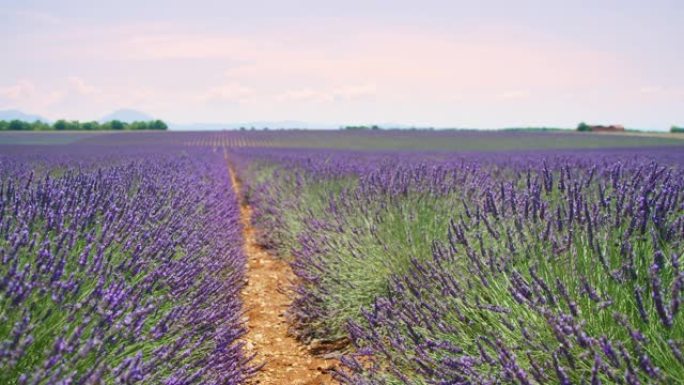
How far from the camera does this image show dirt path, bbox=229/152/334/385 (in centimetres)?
289

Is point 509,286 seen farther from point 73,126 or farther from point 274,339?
point 73,126

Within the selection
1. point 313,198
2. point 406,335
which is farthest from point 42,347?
point 313,198

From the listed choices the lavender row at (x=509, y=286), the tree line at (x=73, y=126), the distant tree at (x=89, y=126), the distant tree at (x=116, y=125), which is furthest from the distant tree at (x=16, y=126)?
the lavender row at (x=509, y=286)

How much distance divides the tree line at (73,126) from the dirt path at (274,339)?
168 ft

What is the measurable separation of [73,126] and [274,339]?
58.4 metres

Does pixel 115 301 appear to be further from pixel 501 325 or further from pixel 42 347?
pixel 501 325

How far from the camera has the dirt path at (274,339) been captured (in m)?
2.89

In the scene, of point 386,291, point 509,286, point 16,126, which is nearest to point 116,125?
point 16,126

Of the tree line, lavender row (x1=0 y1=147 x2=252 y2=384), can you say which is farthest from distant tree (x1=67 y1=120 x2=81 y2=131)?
lavender row (x1=0 y1=147 x2=252 y2=384)

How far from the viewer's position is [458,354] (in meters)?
1.95

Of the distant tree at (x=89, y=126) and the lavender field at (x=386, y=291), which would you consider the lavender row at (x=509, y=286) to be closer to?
the lavender field at (x=386, y=291)

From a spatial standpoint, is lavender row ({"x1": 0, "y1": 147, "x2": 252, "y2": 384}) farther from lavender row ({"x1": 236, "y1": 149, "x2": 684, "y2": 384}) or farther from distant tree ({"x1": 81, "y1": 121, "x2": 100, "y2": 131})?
distant tree ({"x1": 81, "y1": 121, "x2": 100, "y2": 131})

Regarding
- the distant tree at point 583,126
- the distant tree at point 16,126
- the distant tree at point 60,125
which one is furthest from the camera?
the distant tree at point 583,126

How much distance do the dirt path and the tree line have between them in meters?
51.3
